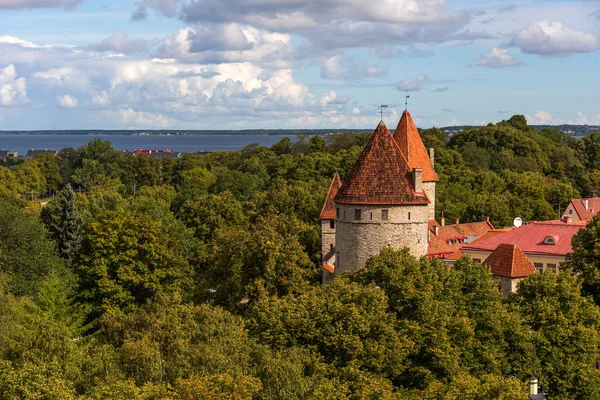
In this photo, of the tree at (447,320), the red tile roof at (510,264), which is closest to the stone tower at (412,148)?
the red tile roof at (510,264)

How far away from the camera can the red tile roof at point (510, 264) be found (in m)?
43.0

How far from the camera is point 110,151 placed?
120562 millimetres

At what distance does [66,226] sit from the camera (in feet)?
185

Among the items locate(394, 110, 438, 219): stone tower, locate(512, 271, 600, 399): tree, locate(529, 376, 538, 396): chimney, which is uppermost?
locate(394, 110, 438, 219): stone tower

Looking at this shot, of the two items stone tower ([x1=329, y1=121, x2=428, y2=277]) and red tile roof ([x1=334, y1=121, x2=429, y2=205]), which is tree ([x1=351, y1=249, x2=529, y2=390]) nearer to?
stone tower ([x1=329, y1=121, x2=428, y2=277])

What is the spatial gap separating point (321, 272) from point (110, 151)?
72.9 metres

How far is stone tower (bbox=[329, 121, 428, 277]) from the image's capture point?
41.0 m

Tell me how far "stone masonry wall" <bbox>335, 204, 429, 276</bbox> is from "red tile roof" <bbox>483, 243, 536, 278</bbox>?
508 cm

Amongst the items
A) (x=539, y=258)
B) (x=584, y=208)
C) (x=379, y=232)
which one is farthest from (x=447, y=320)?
(x=584, y=208)

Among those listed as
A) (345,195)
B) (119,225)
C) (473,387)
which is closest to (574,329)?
(473,387)

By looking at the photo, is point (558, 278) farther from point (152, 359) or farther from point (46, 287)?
point (46, 287)

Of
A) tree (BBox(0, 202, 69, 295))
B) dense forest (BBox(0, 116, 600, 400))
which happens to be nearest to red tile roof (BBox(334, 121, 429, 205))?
dense forest (BBox(0, 116, 600, 400))

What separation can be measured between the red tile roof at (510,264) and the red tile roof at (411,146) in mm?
9165

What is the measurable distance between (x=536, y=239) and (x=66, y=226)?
3277cm
